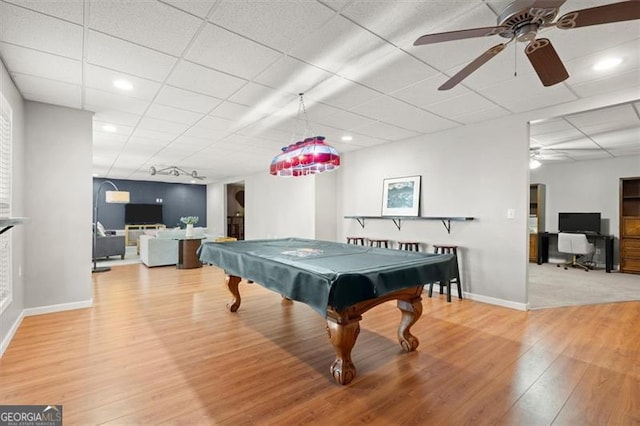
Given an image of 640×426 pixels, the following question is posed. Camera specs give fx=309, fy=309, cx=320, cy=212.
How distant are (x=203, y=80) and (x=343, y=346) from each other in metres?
2.71

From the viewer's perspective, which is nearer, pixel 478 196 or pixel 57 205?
pixel 57 205

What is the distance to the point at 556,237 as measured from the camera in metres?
7.57

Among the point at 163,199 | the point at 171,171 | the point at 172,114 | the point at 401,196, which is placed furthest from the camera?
the point at 163,199

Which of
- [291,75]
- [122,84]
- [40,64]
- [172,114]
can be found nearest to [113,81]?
[122,84]

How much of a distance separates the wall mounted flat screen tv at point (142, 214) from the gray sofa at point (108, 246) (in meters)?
3.27

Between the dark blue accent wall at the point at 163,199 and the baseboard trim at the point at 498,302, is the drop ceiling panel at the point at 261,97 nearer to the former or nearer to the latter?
the baseboard trim at the point at 498,302

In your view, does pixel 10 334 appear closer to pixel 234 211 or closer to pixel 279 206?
pixel 279 206

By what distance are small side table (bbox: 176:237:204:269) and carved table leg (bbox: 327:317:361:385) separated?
17.1 ft

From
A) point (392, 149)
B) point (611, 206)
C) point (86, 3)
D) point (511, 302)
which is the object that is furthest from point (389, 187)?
point (611, 206)

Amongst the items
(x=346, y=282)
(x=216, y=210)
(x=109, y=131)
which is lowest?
(x=346, y=282)

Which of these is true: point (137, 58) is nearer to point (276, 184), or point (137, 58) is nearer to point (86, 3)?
point (86, 3)

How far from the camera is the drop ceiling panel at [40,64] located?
97.0 inches

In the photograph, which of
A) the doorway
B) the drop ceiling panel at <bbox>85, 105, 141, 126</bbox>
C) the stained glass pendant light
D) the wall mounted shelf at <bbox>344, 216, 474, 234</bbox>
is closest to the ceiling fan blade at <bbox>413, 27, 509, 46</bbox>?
the stained glass pendant light

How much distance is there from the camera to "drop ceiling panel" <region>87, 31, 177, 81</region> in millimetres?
2320
